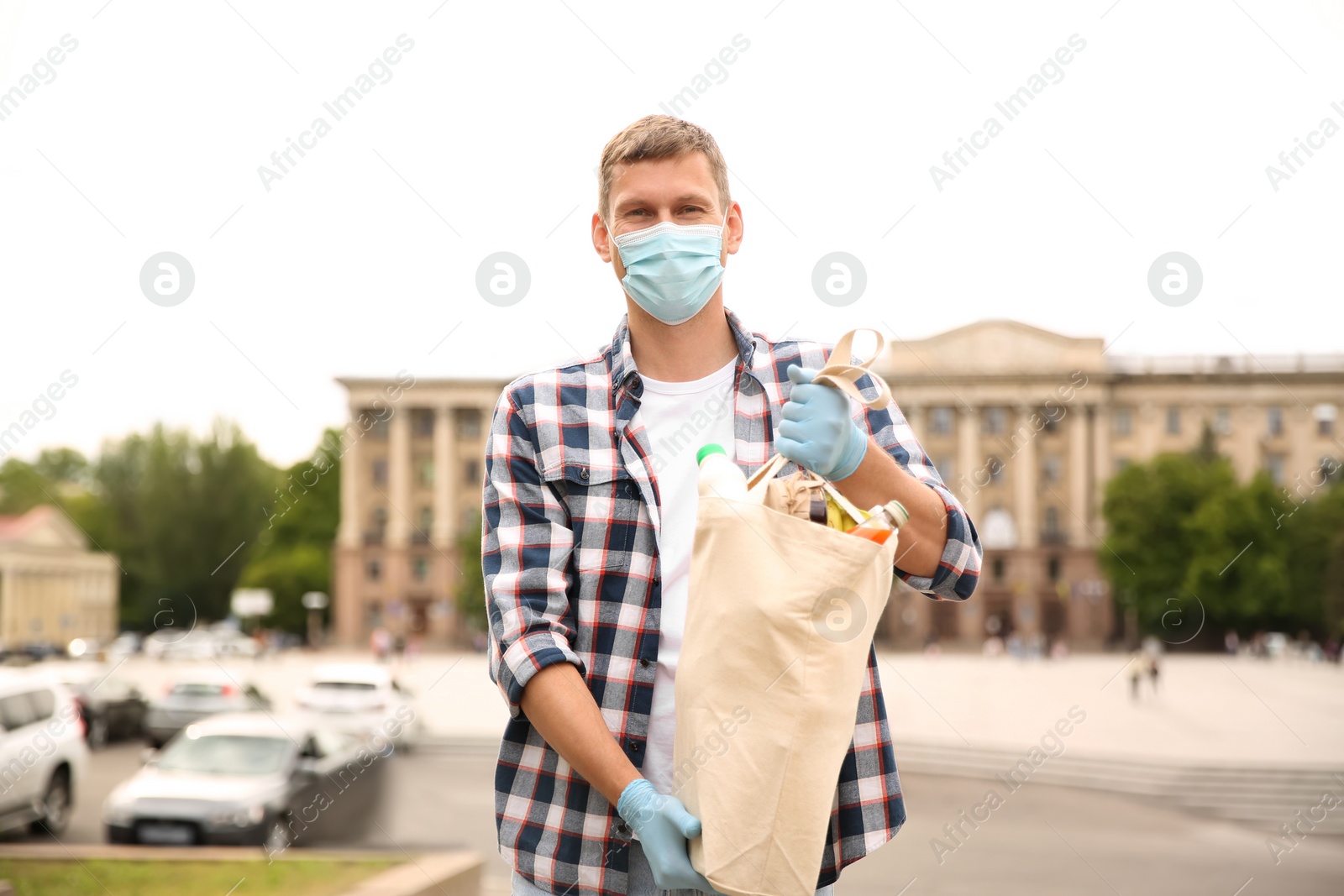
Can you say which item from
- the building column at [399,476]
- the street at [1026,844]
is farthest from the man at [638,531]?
the building column at [399,476]

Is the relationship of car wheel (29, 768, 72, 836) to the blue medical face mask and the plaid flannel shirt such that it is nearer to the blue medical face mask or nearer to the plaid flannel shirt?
the plaid flannel shirt

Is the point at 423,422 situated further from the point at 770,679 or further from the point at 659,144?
the point at 770,679

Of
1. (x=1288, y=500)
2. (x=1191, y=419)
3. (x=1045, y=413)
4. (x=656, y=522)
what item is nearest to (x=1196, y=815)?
(x=656, y=522)

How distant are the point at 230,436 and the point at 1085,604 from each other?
62729 millimetres

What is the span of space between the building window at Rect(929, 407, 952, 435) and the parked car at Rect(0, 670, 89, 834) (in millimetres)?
78136

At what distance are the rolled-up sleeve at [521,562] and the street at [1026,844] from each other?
8.39 m

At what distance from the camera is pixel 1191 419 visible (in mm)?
86062

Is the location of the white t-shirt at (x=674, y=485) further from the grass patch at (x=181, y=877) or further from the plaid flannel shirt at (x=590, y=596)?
the grass patch at (x=181, y=877)

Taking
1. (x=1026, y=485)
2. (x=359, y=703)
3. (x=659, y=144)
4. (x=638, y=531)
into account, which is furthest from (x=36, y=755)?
(x=1026, y=485)

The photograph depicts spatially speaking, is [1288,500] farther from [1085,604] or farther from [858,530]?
[858,530]

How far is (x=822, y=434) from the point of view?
2000mm

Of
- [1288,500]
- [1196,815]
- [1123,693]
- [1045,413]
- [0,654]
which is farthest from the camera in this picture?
[1045,413]

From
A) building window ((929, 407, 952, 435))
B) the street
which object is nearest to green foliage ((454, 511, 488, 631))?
building window ((929, 407, 952, 435))

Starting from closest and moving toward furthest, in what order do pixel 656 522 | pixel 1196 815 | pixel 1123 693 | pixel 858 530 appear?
pixel 858 530 → pixel 656 522 → pixel 1196 815 → pixel 1123 693
